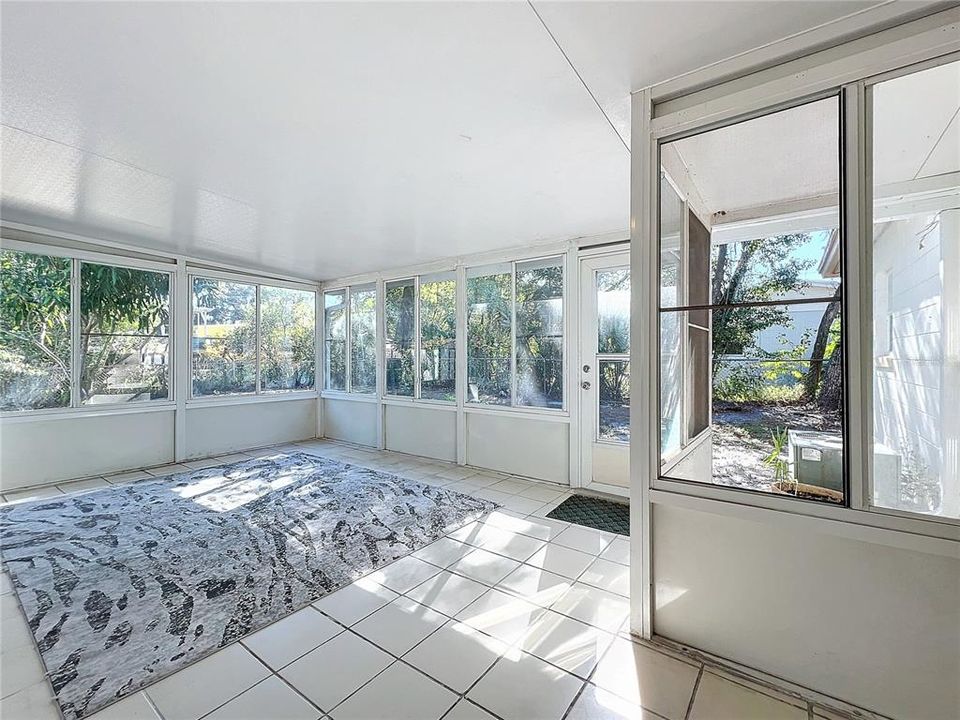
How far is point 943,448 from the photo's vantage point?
6.92ft

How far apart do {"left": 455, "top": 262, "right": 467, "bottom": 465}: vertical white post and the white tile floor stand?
233 cm

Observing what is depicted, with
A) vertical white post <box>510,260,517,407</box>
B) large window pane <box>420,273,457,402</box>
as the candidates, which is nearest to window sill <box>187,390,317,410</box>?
large window pane <box>420,273,457,402</box>

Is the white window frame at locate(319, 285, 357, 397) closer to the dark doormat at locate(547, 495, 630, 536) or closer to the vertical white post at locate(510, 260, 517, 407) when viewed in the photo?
the vertical white post at locate(510, 260, 517, 407)

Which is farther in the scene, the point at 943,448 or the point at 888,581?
the point at 943,448

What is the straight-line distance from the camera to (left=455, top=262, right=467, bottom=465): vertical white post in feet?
16.0

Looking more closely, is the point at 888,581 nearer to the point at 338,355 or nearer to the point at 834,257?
the point at 834,257

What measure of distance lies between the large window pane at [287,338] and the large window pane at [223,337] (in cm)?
15

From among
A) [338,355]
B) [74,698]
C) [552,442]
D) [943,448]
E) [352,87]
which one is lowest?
[74,698]

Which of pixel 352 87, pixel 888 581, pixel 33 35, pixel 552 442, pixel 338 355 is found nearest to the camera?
pixel 888 581

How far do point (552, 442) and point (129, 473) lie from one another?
4.43 meters

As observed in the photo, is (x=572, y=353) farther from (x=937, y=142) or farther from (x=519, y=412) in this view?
(x=937, y=142)

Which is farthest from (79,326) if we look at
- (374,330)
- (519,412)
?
(519,412)

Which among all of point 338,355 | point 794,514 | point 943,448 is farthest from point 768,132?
point 338,355

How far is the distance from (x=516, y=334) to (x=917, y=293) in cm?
297
